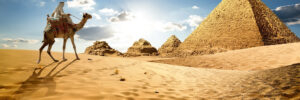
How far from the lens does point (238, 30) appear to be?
38.3 m

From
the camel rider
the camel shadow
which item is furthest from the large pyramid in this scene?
the camel shadow

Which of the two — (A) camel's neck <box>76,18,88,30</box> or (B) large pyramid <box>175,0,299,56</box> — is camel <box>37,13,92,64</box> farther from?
(B) large pyramid <box>175,0,299,56</box>

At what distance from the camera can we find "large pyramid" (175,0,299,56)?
35.9 meters

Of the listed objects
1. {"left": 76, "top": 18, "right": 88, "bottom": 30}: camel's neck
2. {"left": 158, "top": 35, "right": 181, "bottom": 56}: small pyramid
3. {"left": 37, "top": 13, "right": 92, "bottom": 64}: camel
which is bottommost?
{"left": 37, "top": 13, "right": 92, "bottom": 64}: camel

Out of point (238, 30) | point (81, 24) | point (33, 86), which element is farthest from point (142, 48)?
point (33, 86)

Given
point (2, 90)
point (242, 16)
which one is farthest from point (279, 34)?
point (2, 90)

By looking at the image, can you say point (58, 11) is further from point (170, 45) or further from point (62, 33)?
point (170, 45)

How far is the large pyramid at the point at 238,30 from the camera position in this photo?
3591 centimetres

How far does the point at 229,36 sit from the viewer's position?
126 feet

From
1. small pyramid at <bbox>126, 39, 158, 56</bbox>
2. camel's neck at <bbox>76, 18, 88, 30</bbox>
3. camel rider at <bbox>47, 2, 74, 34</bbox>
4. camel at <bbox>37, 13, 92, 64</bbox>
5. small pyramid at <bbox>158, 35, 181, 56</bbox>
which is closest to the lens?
camel at <bbox>37, 13, 92, 64</bbox>

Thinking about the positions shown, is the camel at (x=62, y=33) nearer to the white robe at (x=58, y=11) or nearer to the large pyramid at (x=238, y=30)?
the white robe at (x=58, y=11)

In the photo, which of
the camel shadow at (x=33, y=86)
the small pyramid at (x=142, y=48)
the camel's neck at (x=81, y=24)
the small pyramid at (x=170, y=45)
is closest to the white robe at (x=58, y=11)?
the camel's neck at (x=81, y=24)

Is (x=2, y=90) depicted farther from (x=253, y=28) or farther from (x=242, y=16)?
(x=242, y=16)

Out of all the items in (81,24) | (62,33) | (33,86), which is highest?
(81,24)
